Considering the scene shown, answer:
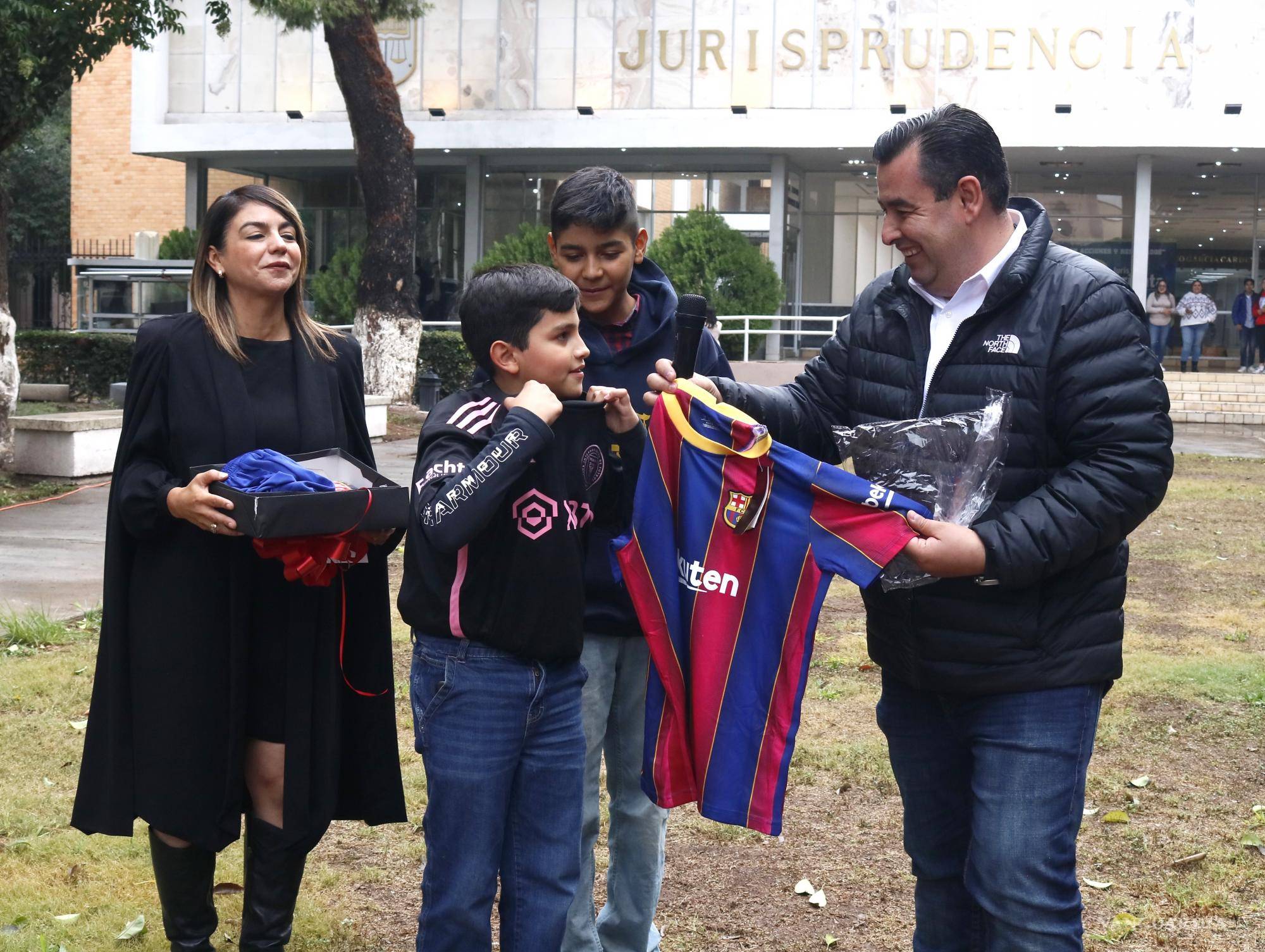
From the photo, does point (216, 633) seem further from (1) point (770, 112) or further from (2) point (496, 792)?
(1) point (770, 112)

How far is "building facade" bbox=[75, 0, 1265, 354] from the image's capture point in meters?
28.9

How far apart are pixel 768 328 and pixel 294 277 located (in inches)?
959

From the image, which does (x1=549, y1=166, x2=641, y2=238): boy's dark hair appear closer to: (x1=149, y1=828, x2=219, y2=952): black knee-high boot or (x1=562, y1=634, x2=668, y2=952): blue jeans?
(x1=562, y1=634, x2=668, y2=952): blue jeans

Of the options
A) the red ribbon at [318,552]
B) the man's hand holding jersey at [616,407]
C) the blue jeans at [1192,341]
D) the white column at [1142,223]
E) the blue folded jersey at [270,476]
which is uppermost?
the white column at [1142,223]

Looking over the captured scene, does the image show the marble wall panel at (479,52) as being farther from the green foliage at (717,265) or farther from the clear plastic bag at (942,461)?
the clear plastic bag at (942,461)

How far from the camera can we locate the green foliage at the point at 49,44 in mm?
10758

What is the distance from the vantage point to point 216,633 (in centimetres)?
346

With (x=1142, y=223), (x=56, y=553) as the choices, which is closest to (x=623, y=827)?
(x=56, y=553)

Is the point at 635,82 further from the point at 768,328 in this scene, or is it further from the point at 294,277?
the point at 294,277

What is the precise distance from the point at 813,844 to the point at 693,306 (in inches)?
92.8

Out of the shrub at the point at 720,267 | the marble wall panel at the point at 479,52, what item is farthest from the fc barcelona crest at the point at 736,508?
the marble wall panel at the point at 479,52

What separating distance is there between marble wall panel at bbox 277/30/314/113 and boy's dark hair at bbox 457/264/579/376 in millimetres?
30739

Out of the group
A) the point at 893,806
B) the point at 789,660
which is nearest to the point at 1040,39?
the point at 893,806

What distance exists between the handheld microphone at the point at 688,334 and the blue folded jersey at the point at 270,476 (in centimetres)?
89
